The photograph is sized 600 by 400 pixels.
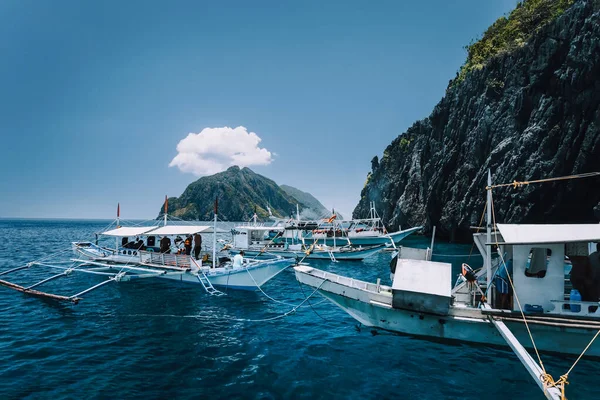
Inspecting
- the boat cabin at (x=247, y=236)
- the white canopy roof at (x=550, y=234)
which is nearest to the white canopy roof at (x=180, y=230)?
the boat cabin at (x=247, y=236)

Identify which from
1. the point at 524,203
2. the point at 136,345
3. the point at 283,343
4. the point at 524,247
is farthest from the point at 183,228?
the point at 524,203

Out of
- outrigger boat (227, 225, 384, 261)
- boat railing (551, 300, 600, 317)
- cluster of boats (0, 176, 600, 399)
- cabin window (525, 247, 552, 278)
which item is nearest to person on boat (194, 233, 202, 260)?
outrigger boat (227, 225, 384, 261)

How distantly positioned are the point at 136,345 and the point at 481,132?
149ft

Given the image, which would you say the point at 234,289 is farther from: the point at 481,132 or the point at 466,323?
the point at 481,132

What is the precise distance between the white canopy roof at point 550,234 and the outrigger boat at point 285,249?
23.2 meters

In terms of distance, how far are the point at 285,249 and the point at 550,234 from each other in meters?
27.4

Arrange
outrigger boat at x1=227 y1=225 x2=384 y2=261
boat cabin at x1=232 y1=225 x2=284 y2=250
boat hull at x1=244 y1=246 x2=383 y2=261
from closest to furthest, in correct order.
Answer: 1. boat hull at x1=244 y1=246 x2=383 y2=261
2. outrigger boat at x1=227 y1=225 x2=384 y2=261
3. boat cabin at x1=232 y1=225 x2=284 y2=250

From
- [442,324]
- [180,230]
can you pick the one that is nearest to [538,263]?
[442,324]

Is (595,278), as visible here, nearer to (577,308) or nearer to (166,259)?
(577,308)

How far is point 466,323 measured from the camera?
34.1ft

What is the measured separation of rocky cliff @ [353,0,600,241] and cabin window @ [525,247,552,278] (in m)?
29.4

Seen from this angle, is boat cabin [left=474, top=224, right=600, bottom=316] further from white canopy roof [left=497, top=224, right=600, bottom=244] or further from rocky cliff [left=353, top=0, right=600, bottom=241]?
rocky cliff [left=353, top=0, right=600, bottom=241]

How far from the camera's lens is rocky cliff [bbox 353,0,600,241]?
30.8m

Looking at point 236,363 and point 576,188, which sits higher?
point 576,188
